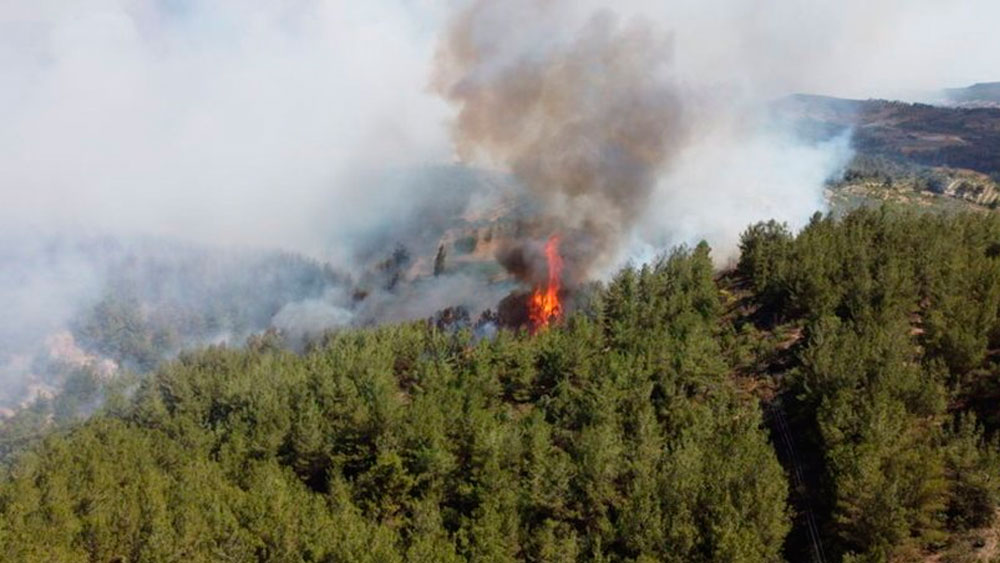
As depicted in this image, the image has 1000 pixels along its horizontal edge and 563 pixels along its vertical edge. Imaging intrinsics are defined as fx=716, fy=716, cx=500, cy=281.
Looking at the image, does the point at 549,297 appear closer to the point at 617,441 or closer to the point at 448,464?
the point at 617,441

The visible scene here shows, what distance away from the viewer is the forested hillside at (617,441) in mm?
36438

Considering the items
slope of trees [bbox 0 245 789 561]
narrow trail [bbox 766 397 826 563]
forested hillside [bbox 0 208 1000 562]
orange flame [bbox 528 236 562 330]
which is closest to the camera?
forested hillside [bbox 0 208 1000 562]

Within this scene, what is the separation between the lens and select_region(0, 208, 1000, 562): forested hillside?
120ft

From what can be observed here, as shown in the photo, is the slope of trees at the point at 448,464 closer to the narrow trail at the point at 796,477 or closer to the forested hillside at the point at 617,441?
the forested hillside at the point at 617,441

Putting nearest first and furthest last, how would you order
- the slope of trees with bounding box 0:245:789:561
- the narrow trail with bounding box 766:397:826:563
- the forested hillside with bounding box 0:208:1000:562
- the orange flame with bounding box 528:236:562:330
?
the forested hillside with bounding box 0:208:1000:562
the slope of trees with bounding box 0:245:789:561
the narrow trail with bounding box 766:397:826:563
the orange flame with bounding box 528:236:562:330

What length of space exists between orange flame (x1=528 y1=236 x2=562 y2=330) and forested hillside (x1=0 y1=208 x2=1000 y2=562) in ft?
79.3

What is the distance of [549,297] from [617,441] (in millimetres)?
55594

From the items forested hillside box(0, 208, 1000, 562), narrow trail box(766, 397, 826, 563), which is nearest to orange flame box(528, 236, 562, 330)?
forested hillside box(0, 208, 1000, 562)

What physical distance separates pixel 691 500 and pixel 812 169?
144m

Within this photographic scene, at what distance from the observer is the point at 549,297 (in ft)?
329

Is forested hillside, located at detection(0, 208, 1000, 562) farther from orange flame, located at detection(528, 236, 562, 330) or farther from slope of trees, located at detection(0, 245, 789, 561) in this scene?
orange flame, located at detection(528, 236, 562, 330)

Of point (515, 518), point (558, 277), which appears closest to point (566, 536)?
point (515, 518)

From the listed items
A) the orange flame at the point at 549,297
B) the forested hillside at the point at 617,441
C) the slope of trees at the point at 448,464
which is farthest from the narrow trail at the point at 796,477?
the orange flame at the point at 549,297

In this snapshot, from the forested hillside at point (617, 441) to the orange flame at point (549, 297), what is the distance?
2418 centimetres
